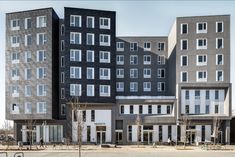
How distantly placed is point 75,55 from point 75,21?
6552 mm

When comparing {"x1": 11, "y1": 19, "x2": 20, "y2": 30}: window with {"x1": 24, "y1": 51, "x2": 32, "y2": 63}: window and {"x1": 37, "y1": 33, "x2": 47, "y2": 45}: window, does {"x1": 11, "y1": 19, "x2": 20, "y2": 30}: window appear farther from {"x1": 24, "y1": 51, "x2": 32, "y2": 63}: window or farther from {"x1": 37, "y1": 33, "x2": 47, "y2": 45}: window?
{"x1": 24, "y1": 51, "x2": 32, "y2": 63}: window

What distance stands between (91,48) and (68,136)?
675 inches

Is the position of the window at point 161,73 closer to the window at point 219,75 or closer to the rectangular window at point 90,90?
the window at point 219,75

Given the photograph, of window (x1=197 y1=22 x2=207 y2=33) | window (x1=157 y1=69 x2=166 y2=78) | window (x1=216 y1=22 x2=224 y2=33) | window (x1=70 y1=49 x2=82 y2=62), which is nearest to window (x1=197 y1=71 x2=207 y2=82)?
window (x1=197 y1=22 x2=207 y2=33)

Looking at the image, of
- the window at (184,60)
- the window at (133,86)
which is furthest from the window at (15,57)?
the window at (184,60)

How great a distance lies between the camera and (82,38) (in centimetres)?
6294

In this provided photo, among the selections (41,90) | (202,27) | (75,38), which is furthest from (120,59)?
(41,90)

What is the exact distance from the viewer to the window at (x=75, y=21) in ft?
206

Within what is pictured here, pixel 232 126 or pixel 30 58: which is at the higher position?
pixel 30 58

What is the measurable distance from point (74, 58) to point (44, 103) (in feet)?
33.3

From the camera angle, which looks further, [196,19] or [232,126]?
[232,126]

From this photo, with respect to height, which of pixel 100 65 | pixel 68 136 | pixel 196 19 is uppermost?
pixel 196 19

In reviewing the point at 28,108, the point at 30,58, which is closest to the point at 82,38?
the point at 30,58

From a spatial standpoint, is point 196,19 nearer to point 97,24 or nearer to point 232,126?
point 97,24
